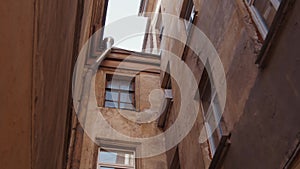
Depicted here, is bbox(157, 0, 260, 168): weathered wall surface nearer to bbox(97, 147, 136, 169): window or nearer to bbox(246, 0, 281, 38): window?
bbox(246, 0, 281, 38): window

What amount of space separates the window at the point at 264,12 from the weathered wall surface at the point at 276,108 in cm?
58

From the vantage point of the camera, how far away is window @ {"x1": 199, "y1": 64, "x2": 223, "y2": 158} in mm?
4918

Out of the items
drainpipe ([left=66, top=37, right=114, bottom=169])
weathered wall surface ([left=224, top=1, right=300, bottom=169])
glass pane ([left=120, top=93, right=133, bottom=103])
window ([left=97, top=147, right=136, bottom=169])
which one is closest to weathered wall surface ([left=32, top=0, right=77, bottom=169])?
weathered wall surface ([left=224, top=1, right=300, bottom=169])

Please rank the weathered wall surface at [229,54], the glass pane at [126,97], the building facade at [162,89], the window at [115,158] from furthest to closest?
the glass pane at [126,97] → the window at [115,158] → the weathered wall surface at [229,54] → the building facade at [162,89]

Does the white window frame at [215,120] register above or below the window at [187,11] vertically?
below

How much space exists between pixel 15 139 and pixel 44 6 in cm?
71

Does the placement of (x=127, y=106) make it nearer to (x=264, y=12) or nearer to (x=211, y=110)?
(x=211, y=110)

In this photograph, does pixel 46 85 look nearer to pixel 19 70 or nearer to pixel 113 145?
pixel 19 70

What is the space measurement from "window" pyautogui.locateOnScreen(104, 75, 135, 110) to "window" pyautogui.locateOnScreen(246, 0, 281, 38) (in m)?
5.20

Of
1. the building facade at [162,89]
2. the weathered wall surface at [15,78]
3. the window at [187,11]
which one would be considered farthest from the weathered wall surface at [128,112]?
the weathered wall surface at [15,78]

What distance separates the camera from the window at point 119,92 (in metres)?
8.98

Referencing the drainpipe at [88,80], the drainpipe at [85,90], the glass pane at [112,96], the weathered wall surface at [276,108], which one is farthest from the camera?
the glass pane at [112,96]

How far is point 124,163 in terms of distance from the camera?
293 inches

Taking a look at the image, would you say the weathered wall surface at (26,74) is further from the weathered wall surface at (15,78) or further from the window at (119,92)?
the window at (119,92)
